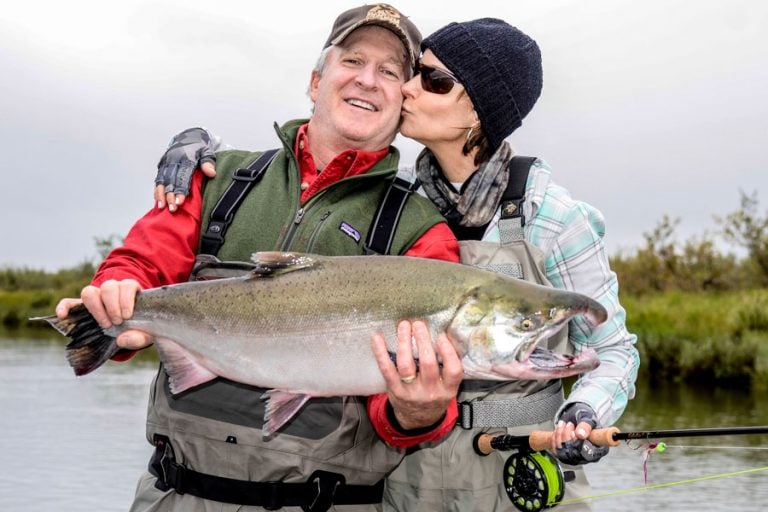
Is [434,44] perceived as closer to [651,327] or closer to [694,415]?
[694,415]

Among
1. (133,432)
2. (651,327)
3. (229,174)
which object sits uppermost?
(229,174)

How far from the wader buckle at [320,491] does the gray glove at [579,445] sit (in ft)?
3.30

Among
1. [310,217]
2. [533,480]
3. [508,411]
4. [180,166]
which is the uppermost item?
[180,166]

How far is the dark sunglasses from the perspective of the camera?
4914 millimetres

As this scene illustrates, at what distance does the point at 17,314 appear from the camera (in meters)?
43.7

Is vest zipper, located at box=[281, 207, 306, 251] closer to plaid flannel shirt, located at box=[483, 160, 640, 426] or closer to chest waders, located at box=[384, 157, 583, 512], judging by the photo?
chest waders, located at box=[384, 157, 583, 512]

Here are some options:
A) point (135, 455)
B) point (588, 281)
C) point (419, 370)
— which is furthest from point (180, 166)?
point (135, 455)

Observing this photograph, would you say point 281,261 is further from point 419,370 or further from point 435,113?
point 435,113

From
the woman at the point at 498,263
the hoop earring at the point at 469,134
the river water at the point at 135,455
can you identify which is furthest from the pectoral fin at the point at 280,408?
the river water at the point at 135,455

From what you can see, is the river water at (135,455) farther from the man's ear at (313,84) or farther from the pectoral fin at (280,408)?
the pectoral fin at (280,408)

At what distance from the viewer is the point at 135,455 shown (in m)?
16.9

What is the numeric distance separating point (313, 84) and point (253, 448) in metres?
1.88

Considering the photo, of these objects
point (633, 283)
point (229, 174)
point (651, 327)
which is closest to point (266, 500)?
point (229, 174)

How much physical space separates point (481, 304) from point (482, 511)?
130 centimetres
